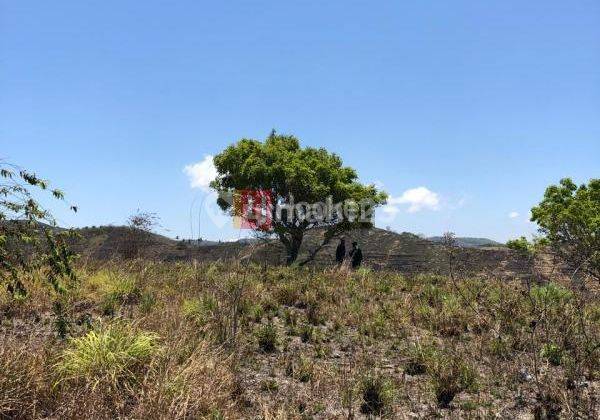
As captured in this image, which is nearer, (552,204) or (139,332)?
(139,332)

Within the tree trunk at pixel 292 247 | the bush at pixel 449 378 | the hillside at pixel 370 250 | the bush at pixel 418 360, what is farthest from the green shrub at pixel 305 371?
the tree trunk at pixel 292 247

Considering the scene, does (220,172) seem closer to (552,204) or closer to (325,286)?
(325,286)

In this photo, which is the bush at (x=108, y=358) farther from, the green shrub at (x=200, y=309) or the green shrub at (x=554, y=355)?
the green shrub at (x=554, y=355)

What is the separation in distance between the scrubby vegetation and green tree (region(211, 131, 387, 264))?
19.6m

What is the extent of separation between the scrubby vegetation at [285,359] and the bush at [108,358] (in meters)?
0.02

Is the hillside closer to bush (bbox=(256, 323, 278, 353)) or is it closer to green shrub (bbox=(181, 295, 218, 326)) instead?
green shrub (bbox=(181, 295, 218, 326))

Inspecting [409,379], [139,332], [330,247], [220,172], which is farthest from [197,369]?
[330,247]

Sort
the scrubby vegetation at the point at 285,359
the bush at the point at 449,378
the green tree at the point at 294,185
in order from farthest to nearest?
the green tree at the point at 294,185
the bush at the point at 449,378
the scrubby vegetation at the point at 285,359

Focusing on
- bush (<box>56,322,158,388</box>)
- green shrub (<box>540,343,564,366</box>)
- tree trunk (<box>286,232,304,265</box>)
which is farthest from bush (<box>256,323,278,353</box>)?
tree trunk (<box>286,232,304,265</box>)

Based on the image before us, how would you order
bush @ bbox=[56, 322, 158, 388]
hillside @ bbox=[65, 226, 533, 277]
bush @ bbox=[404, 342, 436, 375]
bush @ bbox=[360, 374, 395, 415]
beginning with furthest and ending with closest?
1. hillside @ bbox=[65, 226, 533, 277]
2. bush @ bbox=[404, 342, 436, 375]
3. bush @ bbox=[360, 374, 395, 415]
4. bush @ bbox=[56, 322, 158, 388]

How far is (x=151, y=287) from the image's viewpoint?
1112 centimetres

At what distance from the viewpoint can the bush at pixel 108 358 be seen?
5145mm

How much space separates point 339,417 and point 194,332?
274 centimetres

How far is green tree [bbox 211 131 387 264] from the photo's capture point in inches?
1192
